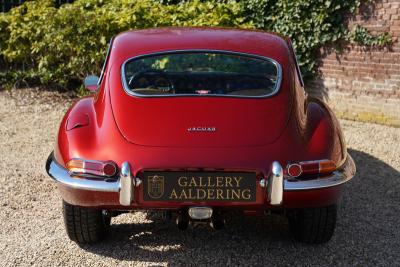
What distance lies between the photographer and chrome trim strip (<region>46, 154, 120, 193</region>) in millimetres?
3443

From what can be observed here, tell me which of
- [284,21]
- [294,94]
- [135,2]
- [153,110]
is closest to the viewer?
[153,110]

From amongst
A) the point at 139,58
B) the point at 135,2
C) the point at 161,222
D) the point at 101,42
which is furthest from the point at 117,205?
the point at 135,2

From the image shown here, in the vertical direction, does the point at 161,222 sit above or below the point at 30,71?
above

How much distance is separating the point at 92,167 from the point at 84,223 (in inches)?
20.9

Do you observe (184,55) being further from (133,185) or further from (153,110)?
(133,185)

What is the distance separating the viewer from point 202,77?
15.0 ft

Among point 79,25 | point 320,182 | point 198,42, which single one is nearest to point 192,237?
point 320,182

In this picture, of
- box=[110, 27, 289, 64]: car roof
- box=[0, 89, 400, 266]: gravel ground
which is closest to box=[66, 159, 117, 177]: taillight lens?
box=[0, 89, 400, 266]: gravel ground

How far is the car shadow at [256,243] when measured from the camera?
3.83 meters

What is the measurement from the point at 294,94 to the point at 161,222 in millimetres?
1400

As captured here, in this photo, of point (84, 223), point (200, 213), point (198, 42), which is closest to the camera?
point (200, 213)

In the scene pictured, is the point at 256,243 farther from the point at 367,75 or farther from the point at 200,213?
the point at 367,75

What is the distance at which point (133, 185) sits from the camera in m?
3.41

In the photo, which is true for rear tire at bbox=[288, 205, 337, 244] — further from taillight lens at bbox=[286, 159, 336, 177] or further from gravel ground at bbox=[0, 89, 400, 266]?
taillight lens at bbox=[286, 159, 336, 177]
